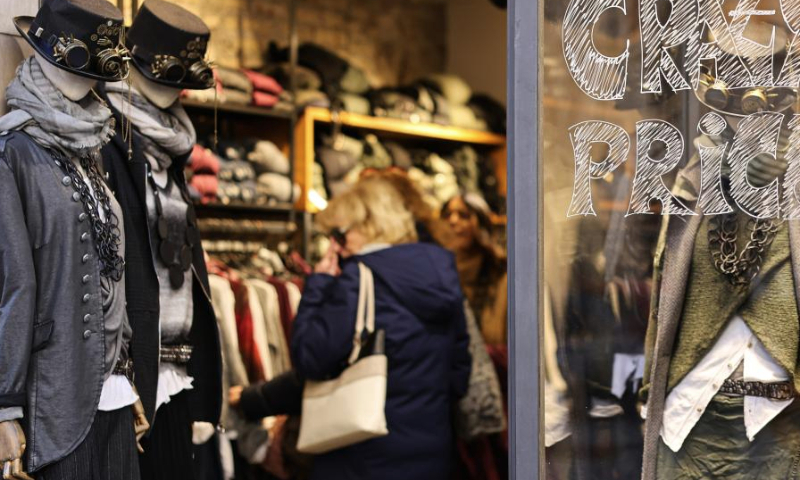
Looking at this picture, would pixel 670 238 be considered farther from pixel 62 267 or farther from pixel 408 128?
pixel 408 128

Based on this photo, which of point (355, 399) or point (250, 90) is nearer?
point (355, 399)

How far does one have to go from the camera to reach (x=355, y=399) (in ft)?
11.8

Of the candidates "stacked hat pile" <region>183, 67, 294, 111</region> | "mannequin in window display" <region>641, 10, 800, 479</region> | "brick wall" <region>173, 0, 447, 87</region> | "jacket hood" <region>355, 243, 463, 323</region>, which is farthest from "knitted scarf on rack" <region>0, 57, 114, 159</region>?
"brick wall" <region>173, 0, 447, 87</region>

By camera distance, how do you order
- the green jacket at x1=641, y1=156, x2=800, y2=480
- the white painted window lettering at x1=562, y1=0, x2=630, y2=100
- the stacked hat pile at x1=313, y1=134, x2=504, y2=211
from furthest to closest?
1. the stacked hat pile at x1=313, y1=134, x2=504, y2=211
2. the white painted window lettering at x1=562, y1=0, x2=630, y2=100
3. the green jacket at x1=641, y1=156, x2=800, y2=480

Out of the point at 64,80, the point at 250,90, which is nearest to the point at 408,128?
the point at 250,90

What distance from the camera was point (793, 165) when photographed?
7.11 ft

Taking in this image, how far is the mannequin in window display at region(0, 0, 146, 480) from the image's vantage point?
86.3 inches

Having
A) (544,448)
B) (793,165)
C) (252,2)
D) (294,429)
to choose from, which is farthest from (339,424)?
(252,2)

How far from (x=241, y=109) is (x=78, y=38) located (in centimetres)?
282

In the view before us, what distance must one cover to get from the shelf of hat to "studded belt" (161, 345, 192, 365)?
2.57 m

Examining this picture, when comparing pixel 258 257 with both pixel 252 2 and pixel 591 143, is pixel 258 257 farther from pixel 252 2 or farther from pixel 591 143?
pixel 591 143

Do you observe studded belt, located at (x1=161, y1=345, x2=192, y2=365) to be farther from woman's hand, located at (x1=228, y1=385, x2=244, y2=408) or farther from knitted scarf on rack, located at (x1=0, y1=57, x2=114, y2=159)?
woman's hand, located at (x1=228, y1=385, x2=244, y2=408)

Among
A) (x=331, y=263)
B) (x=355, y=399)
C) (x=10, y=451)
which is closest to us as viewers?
(x=10, y=451)

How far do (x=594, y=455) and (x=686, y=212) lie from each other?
0.63m
